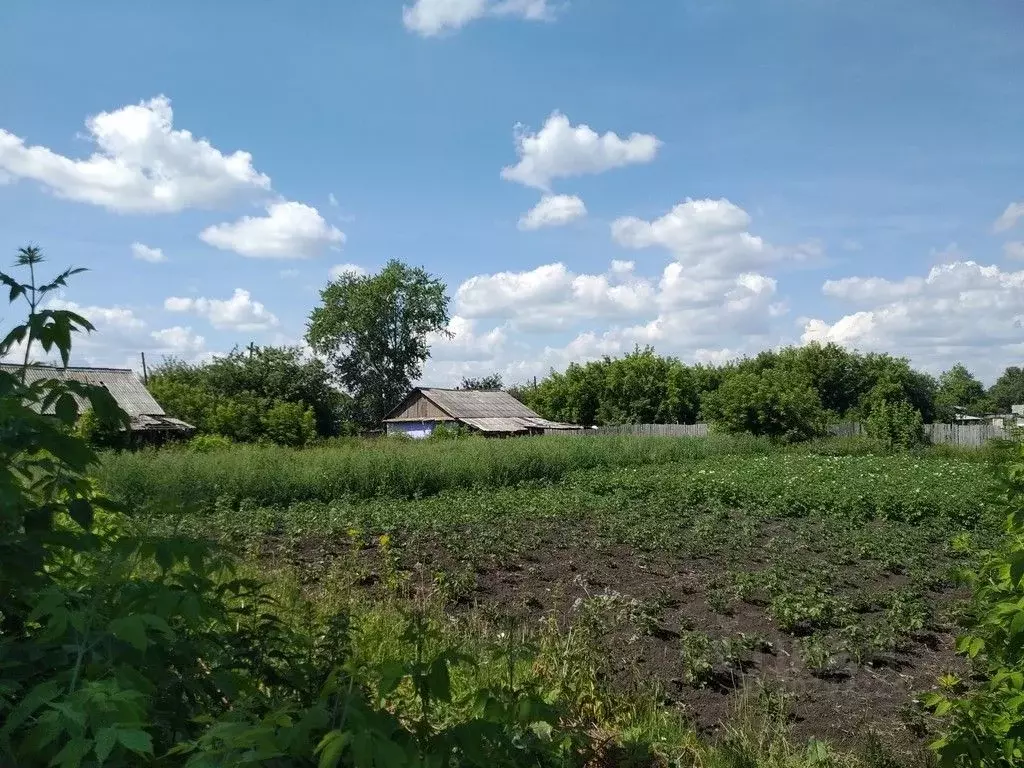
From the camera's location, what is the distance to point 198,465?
1645 centimetres

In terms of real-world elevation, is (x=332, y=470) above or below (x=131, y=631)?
below

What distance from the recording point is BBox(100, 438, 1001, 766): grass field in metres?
5.40

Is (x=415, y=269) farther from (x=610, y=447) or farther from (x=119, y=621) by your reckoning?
(x=119, y=621)

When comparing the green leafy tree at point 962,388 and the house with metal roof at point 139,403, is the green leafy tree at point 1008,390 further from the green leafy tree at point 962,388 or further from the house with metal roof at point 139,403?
the house with metal roof at point 139,403

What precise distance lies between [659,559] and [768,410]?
1120 inches

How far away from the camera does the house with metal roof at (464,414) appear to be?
46.5m

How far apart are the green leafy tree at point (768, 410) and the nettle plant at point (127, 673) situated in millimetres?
35571

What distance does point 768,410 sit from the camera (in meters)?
36.4

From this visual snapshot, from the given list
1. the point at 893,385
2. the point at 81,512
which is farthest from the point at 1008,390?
the point at 81,512

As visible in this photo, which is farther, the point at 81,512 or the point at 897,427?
the point at 897,427

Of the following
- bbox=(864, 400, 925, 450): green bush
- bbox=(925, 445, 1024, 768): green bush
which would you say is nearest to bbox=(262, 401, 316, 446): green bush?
bbox=(864, 400, 925, 450): green bush

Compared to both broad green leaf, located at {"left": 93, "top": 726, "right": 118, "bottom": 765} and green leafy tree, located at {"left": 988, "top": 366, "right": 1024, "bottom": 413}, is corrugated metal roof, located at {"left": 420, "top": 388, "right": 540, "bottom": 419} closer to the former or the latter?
broad green leaf, located at {"left": 93, "top": 726, "right": 118, "bottom": 765}

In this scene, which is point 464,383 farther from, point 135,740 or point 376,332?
point 135,740

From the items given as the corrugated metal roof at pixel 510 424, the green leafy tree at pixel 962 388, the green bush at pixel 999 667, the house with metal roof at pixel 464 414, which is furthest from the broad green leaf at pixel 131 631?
the green leafy tree at pixel 962 388
